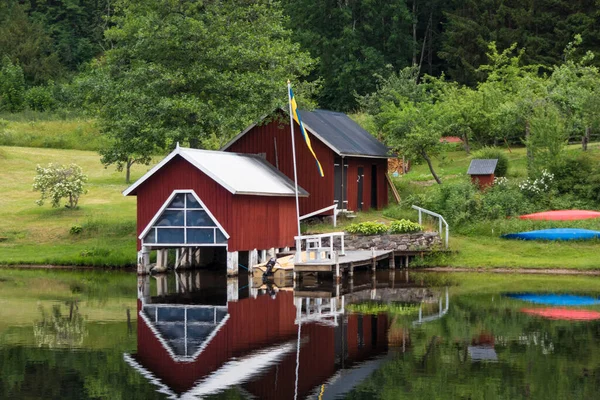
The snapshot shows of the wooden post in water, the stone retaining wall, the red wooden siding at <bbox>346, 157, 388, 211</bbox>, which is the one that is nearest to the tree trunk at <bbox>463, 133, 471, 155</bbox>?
the red wooden siding at <bbox>346, 157, 388, 211</bbox>

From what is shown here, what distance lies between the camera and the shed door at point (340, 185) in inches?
1721

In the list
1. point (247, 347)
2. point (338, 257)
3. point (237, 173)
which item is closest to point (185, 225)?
point (237, 173)

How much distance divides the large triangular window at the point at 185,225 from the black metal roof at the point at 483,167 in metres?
13.9

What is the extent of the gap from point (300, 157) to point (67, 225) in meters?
10.8

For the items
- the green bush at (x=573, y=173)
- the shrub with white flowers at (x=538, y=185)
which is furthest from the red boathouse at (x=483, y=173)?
the green bush at (x=573, y=173)

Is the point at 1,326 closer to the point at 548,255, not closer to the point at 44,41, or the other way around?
the point at 548,255

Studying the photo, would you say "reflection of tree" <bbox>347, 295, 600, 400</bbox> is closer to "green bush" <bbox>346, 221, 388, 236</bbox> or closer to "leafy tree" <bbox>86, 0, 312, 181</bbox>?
"green bush" <bbox>346, 221, 388, 236</bbox>

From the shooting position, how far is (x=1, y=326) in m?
25.1

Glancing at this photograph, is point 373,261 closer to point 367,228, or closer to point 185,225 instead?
point 367,228

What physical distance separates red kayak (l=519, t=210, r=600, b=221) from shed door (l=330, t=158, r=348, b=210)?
7.78 meters

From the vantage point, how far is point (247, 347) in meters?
22.3

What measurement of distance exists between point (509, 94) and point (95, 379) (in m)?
41.4

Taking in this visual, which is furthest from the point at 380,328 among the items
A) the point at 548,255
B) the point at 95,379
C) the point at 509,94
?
the point at 509,94

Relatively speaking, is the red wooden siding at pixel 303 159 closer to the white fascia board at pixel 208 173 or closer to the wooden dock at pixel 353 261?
the wooden dock at pixel 353 261
